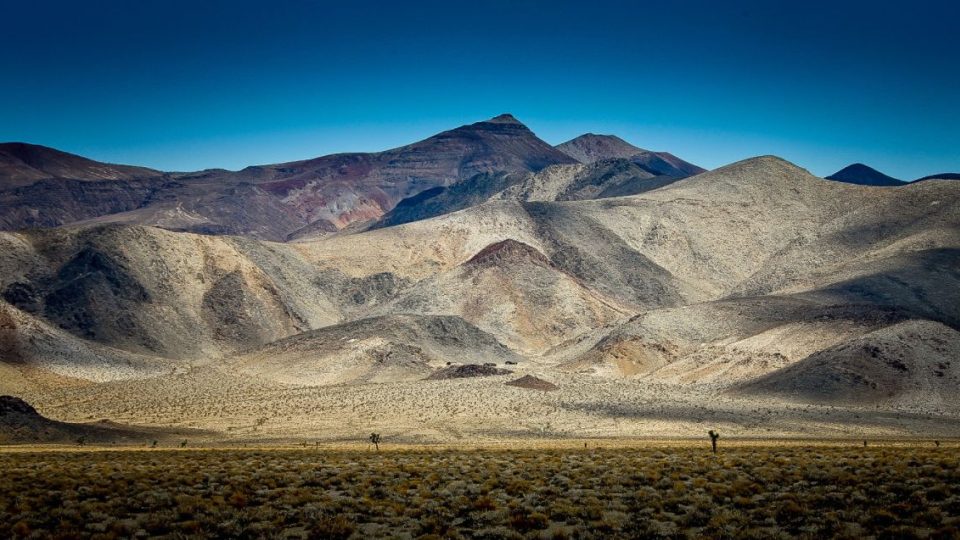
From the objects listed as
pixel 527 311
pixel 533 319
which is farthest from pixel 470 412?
pixel 527 311

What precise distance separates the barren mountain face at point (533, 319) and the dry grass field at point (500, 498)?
104ft

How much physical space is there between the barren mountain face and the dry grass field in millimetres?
31771

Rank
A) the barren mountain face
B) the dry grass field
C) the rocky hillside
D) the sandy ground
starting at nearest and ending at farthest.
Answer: the dry grass field
the sandy ground
the barren mountain face
the rocky hillside

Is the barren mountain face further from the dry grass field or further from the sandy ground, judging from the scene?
the dry grass field

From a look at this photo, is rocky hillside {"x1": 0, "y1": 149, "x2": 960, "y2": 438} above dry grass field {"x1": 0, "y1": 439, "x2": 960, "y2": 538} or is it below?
above

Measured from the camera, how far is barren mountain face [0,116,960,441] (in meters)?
77.4

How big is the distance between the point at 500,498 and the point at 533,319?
116720 mm

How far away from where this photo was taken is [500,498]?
23.2 m

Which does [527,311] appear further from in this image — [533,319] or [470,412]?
[470,412]

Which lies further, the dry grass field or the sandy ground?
the sandy ground

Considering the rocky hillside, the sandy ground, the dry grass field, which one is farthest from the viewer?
the rocky hillside

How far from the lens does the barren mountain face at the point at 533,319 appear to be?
77.4m

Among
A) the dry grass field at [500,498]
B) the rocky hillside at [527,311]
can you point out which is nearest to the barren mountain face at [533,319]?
the rocky hillside at [527,311]

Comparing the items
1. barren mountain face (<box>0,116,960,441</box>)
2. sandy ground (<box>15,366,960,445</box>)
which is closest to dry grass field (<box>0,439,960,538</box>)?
sandy ground (<box>15,366,960,445</box>)
